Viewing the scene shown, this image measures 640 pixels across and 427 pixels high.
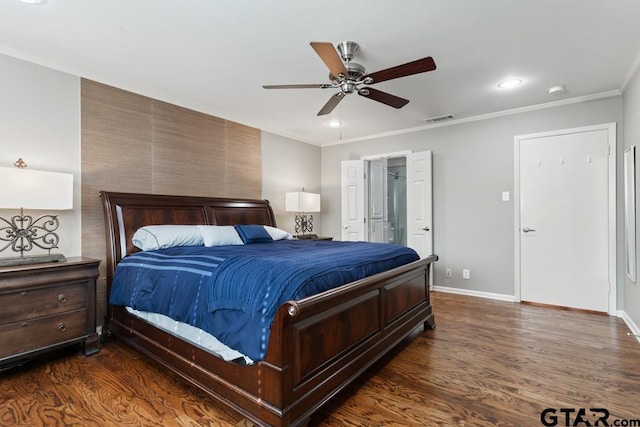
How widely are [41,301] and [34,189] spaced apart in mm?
844

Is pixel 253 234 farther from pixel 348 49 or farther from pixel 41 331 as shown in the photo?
pixel 348 49

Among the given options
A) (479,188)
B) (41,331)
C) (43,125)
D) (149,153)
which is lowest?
(41,331)

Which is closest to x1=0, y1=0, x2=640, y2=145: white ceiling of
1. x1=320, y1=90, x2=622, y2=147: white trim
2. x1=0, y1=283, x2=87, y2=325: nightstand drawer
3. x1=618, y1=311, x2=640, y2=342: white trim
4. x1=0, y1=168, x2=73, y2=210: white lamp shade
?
x1=320, y1=90, x2=622, y2=147: white trim

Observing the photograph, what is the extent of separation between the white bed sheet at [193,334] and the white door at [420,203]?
3581mm

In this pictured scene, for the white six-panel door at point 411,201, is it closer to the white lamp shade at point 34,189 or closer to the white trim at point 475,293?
the white trim at point 475,293

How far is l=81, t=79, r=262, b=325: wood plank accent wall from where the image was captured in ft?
10.3

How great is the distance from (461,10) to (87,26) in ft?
8.53

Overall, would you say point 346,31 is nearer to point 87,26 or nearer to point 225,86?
point 225,86

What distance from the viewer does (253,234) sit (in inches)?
145

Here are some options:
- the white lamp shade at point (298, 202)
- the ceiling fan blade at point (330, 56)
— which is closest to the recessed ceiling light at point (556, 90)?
the ceiling fan blade at point (330, 56)

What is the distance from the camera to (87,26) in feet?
7.72

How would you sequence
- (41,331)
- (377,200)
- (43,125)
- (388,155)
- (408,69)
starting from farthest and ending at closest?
(377,200), (388,155), (43,125), (41,331), (408,69)

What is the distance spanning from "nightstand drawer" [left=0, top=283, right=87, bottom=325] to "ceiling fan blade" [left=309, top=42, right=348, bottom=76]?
2576 millimetres

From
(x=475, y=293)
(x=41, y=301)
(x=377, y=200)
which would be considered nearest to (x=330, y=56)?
(x=41, y=301)
